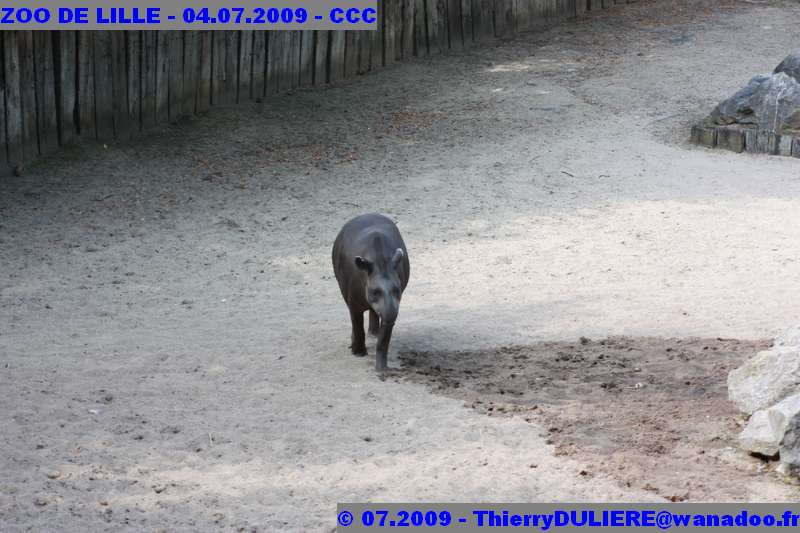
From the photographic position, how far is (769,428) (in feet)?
18.4

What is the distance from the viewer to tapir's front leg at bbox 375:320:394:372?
7.26m

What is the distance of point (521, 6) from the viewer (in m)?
17.4

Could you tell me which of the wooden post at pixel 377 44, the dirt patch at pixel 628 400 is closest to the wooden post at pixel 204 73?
the wooden post at pixel 377 44

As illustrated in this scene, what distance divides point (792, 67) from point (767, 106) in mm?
1490

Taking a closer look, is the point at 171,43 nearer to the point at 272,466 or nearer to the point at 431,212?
the point at 431,212

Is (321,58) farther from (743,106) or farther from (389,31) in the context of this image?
(743,106)

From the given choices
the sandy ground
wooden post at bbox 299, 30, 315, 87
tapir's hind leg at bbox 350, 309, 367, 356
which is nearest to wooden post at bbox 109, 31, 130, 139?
the sandy ground

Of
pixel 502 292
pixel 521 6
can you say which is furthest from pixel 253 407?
pixel 521 6

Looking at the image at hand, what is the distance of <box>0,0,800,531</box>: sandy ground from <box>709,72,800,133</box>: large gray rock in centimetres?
55

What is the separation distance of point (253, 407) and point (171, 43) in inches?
287

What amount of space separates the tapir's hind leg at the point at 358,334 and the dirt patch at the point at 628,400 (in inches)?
12.3

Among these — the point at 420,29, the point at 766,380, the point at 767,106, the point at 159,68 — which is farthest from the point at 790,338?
the point at 420,29

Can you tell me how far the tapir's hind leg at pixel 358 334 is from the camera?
Result: 25.1 feet

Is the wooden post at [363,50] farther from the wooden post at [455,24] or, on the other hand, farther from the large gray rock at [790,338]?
the large gray rock at [790,338]
